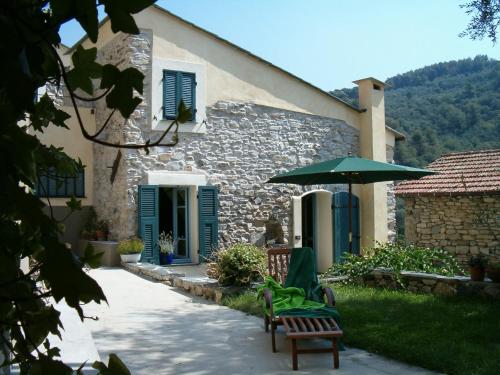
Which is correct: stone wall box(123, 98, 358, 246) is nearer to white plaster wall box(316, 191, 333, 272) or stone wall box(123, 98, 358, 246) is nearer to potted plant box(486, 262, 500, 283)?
white plaster wall box(316, 191, 333, 272)

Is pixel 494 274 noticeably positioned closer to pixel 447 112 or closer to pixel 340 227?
pixel 340 227

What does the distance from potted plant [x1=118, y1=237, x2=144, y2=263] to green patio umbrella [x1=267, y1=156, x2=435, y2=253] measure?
3797 mm

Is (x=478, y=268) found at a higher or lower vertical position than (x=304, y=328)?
higher

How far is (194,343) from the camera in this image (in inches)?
216

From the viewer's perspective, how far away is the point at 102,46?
41.6 feet

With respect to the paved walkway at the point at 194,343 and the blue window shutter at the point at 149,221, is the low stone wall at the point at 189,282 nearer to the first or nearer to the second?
the paved walkway at the point at 194,343

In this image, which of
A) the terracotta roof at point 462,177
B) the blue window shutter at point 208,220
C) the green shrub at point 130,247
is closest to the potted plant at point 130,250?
the green shrub at point 130,247

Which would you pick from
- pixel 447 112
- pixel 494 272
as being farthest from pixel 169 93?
pixel 447 112

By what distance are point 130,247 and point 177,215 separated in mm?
1553

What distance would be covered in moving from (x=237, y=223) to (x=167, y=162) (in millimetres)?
2223

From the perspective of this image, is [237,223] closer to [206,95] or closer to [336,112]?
[206,95]

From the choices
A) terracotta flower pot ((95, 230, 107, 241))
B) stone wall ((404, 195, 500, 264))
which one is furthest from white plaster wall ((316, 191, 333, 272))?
terracotta flower pot ((95, 230, 107, 241))

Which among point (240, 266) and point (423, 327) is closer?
point (423, 327)

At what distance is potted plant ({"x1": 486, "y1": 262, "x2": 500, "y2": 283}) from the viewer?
24.1 feet
